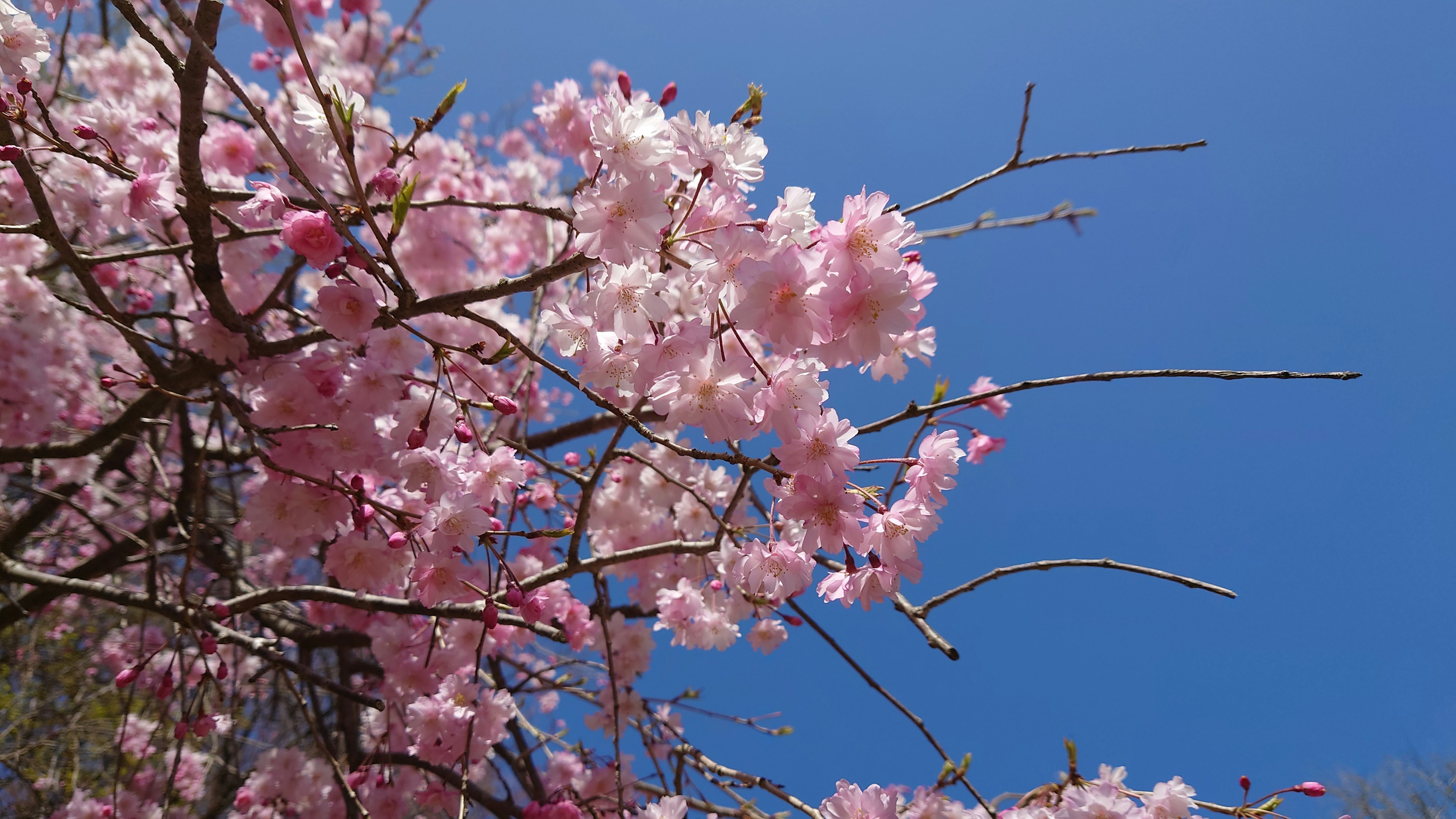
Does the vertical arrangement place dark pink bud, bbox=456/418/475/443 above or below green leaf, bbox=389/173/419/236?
below

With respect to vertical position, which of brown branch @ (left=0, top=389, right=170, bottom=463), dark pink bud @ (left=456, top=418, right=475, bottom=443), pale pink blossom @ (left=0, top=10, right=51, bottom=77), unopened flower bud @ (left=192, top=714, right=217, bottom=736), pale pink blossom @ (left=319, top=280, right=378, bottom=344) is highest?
pale pink blossom @ (left=0, top=10, right=51, bottom=77)

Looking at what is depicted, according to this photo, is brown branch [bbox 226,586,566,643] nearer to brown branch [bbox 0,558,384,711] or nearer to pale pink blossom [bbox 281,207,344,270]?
brown branch [bbox 0,558,384,711]

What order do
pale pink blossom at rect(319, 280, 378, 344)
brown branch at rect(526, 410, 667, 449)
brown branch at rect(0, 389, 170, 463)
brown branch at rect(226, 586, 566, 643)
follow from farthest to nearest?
brown branch at rect(526, 410, 667, 449)
brown branch at rect(0, 389, 170, 463)
brown branch at rect(226, 586, 566, 643)
pale pink blossom at rect(319, 280, 378, 344)

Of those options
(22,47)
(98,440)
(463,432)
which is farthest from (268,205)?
(98,440)

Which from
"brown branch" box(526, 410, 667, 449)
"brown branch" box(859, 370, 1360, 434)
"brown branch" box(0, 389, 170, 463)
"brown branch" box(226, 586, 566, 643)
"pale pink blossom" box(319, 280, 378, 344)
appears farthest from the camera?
"brown branch" box(526, 410, 667, 449)

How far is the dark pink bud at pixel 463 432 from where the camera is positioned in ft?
5.04

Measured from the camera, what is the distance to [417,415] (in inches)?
69.4

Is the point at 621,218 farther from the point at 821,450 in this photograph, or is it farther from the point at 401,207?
the point at 821,450

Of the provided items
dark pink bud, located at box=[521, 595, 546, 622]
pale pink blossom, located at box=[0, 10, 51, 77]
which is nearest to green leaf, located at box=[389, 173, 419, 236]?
dark pink bud, located at box=[521, 595, 546, 622]

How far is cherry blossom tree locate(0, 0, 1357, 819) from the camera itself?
1198 mm

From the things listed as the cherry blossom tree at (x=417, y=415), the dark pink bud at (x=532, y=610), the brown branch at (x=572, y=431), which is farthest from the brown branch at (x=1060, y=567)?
the brown branch at (x=572, y=431)

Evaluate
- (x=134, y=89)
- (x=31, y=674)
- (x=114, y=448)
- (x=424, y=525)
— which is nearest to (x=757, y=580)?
(x=424, y=525)

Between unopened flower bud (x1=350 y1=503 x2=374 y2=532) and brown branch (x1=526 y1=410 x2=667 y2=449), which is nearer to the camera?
unopened flower bud (x1=350 y1=503 x2=374 y2=532)

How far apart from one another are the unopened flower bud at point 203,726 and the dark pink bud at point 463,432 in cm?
128
